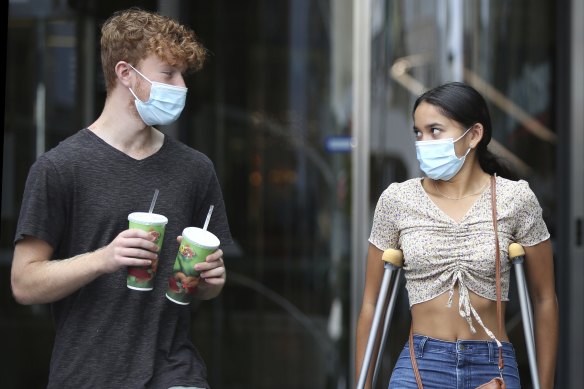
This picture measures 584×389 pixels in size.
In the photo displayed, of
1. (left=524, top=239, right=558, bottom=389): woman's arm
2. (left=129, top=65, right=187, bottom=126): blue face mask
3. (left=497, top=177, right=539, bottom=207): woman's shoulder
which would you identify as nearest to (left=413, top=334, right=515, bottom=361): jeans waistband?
(left=524, top=239, right=558, bottom=389): woman's arm

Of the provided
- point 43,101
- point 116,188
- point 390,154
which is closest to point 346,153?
point 390,154

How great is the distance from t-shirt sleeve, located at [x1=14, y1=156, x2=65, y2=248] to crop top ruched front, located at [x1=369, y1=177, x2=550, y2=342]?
3.84 ft

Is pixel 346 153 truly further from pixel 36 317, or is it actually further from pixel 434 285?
pixel 434 285

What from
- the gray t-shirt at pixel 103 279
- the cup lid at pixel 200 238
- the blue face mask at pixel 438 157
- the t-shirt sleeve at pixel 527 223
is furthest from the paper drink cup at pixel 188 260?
the t-shirt sleeve at pixel 527 223

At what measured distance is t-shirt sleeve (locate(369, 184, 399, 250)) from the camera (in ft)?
11.1

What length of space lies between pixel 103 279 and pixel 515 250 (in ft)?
4.52

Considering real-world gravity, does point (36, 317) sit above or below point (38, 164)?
below

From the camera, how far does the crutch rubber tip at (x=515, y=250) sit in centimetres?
319

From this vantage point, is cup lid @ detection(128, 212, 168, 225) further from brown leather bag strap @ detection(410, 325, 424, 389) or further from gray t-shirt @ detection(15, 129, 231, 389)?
brown leather bag strap @ detection(410, 325, 424, 389)

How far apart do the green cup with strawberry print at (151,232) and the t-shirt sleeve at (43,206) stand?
281 mm

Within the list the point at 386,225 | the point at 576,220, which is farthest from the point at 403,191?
the point at 576,220

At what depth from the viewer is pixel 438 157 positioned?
10.9ft

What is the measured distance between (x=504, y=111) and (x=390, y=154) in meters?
0.99

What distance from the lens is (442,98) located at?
3.33 meters
